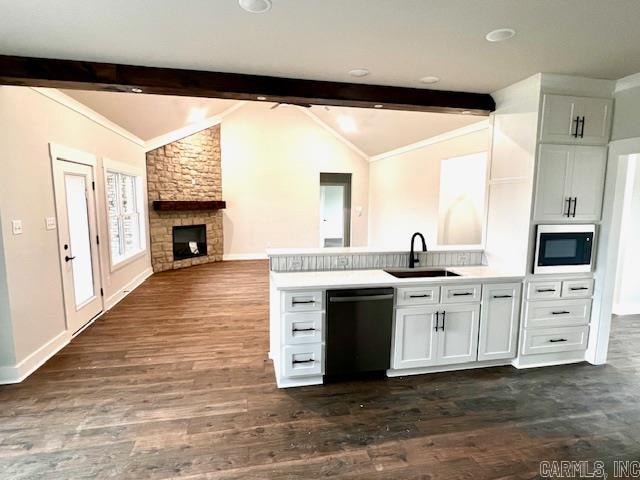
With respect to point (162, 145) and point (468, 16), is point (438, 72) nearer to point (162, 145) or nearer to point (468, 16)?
point (468, 16)

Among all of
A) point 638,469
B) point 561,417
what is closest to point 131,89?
point 561,417

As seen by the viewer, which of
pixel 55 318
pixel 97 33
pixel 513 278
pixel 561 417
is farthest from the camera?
pixel 55 318

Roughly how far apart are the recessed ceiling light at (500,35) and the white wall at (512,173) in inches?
35.7

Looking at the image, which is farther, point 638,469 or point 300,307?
point 300,307

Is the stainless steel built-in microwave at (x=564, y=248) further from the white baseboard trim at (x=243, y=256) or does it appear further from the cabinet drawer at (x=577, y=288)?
the white baseboard trim at (x=243, y=256)

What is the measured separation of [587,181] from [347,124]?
4995 mm

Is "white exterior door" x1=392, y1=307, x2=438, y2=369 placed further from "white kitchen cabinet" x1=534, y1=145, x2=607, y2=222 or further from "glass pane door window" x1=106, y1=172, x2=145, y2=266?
"glass pane door window" x1=106, y1=172, x2=145, y2=266

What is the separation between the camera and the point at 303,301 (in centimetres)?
267

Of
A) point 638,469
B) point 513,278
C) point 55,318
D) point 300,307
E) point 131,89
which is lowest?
point 638,469

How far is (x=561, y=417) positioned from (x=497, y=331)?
0.78 m

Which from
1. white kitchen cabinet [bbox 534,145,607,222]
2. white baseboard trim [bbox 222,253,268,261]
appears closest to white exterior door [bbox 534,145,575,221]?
white kitchen cabinet [bbox 534,145,607,222]

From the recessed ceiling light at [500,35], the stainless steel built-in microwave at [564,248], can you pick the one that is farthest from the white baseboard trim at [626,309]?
the recessed ceiling light at [500,35]

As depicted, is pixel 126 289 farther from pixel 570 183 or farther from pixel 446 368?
pixel 570 183

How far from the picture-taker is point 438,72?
2797mm
